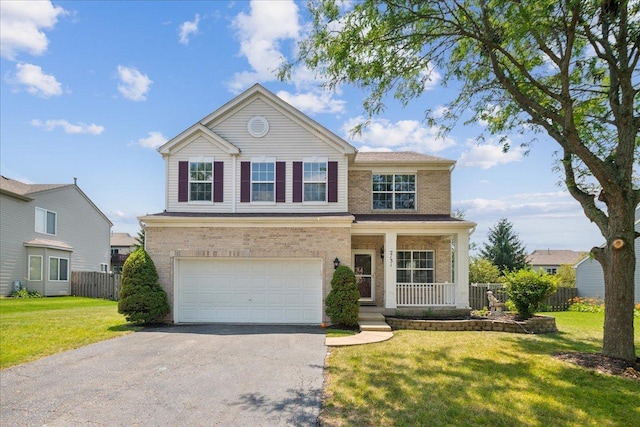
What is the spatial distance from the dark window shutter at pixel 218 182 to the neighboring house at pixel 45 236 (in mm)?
14221

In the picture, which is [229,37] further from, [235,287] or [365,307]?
[365,307]

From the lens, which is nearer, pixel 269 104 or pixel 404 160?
pixel 269 104

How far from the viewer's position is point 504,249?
104 feet

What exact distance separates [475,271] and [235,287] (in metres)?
17.2

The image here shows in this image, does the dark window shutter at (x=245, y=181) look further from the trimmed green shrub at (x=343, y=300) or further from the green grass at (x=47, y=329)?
the green grass at (x=47, y=329)

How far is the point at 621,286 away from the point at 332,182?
29.8 ft

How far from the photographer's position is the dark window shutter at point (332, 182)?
15.1 m

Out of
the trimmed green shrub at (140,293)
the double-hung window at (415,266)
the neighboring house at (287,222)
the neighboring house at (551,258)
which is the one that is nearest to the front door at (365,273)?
the neighboring house at (287,222)

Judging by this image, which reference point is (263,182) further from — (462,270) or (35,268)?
(35,268)

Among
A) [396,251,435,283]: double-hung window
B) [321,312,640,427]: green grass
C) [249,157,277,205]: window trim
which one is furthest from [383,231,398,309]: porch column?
[249,157,277,205]: window trim

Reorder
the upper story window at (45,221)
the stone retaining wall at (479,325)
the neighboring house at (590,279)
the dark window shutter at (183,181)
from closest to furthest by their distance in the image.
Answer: the stone retaining wall at (479,325) < the dark window shutter at (183,181) < the upper story window at (45,221) < the neighboring house at (590,279)

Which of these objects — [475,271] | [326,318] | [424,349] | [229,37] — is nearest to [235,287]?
[326,318]

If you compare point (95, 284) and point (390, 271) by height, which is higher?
point (390, 271)

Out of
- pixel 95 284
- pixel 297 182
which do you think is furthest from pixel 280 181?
pixel 95 284
